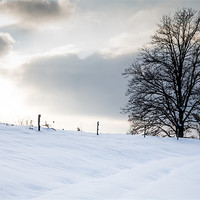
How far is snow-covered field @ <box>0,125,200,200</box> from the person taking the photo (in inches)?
204

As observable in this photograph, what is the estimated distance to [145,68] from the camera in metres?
21.9

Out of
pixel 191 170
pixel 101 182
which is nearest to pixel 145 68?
pixel 191 170

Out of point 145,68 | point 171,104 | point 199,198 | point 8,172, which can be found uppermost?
point 145,68

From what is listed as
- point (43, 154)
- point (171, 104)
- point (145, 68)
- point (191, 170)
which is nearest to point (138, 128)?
point (171, 104)

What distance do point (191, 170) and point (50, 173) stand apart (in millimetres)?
4700

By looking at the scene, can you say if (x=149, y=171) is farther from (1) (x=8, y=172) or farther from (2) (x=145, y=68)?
(2) (x=145, y=68)

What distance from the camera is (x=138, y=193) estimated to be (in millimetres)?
5457

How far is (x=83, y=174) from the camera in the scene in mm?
A: 6855

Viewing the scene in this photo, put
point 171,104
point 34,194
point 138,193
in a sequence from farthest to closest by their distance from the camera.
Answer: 1. point 171,104
2. point 138,193
3. point 34,194

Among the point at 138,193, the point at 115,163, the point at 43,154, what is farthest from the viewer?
the point at 115,163

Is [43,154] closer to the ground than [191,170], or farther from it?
farther from it

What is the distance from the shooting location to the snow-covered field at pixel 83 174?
5.18m

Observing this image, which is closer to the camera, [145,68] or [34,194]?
[34,194]

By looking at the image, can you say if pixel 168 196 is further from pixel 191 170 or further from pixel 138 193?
pixel 191 170
